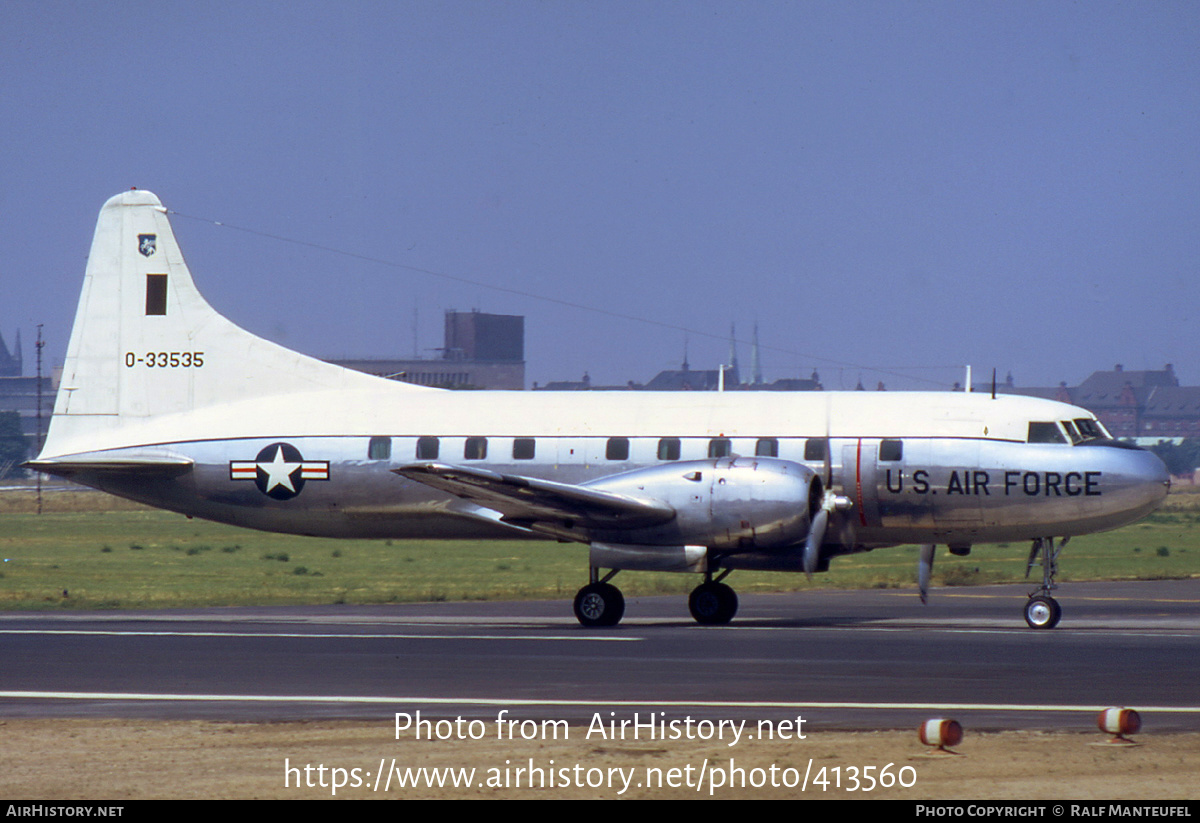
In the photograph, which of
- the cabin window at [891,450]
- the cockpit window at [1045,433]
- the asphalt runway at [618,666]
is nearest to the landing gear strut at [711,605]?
the asphalt runway at [618,666]

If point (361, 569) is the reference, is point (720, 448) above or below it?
above

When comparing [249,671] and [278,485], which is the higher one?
[278,485]

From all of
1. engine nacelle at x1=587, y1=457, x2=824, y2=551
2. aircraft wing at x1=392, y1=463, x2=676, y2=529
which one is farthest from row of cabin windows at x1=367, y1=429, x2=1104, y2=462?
aircraft wing at x1=392, y1=463, x2=676, y2=529

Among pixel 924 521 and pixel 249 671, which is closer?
pixel 249 671

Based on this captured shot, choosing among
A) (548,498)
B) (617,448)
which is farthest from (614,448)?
(548,498)

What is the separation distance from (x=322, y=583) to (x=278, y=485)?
14104 mm

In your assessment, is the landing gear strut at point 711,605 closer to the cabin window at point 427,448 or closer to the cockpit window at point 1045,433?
the cabin window at point 427,448

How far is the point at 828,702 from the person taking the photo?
15781 mm

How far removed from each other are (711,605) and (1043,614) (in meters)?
5.84

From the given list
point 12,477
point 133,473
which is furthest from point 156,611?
point 12,477

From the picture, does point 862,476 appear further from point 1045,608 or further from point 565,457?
point 565,457

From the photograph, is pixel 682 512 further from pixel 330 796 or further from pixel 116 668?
pixel 330 796

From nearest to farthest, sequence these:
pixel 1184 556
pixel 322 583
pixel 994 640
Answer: pixel 994 640 < pixel 322 583 < pixel 1184 556

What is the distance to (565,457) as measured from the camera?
1057 inches
